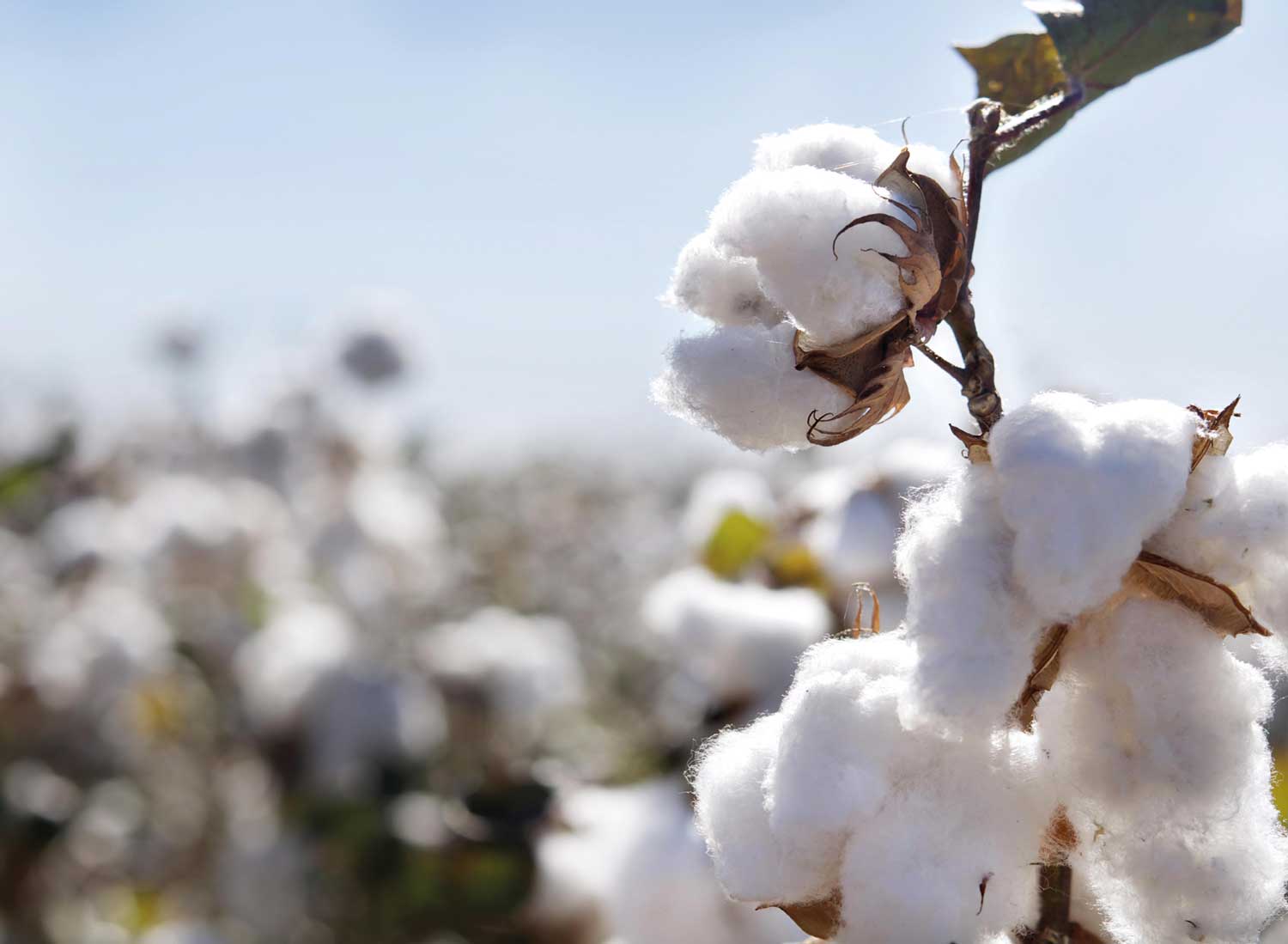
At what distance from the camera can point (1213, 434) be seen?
1.84 feet

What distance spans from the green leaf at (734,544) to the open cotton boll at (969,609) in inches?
38.8

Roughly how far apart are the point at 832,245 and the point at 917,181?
0.20ft

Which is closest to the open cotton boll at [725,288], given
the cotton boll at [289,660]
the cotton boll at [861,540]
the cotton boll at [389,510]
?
the cotton boll at [861,540]

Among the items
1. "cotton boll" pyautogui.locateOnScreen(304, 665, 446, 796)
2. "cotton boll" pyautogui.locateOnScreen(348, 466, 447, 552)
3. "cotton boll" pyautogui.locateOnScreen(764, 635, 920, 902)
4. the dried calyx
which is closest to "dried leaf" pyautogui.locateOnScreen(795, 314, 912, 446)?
the dried calyx

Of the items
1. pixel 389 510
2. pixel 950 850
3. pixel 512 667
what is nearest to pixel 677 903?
pixel 950 850

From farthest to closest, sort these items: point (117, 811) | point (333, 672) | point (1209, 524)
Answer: point (117, 811) < point (333, 672) < point (1209, 524)

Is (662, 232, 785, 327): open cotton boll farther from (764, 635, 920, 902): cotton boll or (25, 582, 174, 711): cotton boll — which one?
(25, 582, 174, 711): cotton boll

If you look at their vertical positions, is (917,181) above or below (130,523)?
above

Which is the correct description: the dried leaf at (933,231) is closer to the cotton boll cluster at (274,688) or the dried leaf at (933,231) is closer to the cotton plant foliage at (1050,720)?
the cotton plant foliage at (1050,720)

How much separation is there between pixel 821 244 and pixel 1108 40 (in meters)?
0.24

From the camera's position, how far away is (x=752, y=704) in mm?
1325

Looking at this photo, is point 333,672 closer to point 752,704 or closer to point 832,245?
point 752,704

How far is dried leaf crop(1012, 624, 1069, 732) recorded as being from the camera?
1.90ft

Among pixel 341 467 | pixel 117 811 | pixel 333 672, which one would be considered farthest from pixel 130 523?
pixel 333 672
